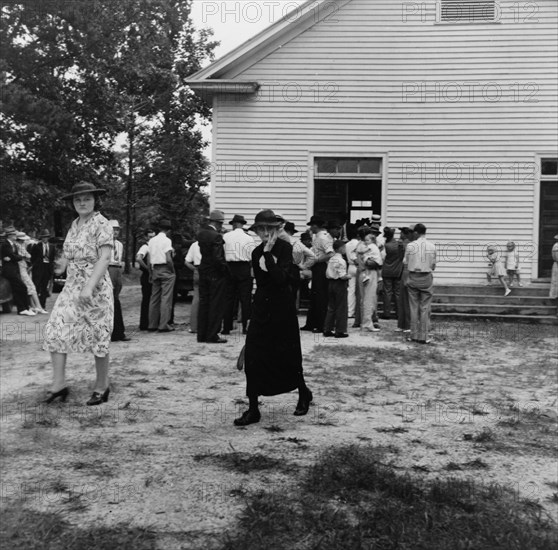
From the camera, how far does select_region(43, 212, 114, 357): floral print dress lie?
6.49 metres

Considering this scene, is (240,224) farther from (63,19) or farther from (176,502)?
(63,19)

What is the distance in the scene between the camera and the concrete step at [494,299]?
1495 cm

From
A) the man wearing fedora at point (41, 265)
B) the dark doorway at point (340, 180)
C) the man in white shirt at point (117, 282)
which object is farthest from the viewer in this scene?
the man wearing fedora at point (41, 265)

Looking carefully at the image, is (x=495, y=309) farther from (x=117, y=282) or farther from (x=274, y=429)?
(x=274, y=429)

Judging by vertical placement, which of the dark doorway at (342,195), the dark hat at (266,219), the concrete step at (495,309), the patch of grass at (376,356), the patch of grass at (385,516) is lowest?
the patch of grass at (376,356)

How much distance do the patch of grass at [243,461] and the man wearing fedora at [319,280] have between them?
6.33 m

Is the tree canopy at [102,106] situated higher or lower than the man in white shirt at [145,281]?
higher

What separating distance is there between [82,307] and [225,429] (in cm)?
184

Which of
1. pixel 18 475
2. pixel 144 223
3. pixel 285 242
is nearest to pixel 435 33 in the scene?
pixel 285 242

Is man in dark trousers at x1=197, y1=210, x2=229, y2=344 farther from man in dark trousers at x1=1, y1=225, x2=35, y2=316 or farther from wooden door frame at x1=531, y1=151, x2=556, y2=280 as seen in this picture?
wooden door frame at x1=531, y1=151, x2=556, y2=280

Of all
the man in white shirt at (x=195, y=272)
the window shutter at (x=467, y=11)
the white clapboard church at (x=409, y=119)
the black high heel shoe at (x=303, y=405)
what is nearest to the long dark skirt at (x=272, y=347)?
the black high heel shoe at (x=303, y=405)

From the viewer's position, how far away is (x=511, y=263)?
15641 mm

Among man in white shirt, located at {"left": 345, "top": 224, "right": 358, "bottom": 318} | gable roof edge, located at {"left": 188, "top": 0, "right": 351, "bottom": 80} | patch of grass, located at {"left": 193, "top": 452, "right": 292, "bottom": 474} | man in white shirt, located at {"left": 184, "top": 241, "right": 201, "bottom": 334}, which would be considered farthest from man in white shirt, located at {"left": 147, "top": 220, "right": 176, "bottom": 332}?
patch of grass, located at {"left": 193, "top": 452, "right": 292, "bottom": 474}

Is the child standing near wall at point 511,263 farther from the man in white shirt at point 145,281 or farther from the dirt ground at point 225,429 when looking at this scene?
the man in white shirt at point 145,281
